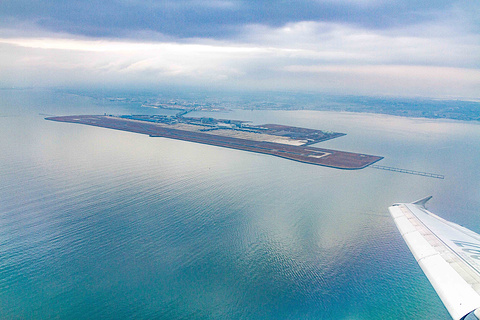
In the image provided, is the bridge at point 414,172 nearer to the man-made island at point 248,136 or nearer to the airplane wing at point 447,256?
the man-made island at point 248,136

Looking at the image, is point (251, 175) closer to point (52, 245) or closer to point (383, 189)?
point (383, 189)

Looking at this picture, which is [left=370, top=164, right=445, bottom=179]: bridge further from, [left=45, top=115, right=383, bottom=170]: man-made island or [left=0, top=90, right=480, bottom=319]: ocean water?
[left=45, top=115, right=383, bottom=170]: man-made island

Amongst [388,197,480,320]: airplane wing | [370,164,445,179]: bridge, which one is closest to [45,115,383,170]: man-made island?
[370,164,445,179]: bridge

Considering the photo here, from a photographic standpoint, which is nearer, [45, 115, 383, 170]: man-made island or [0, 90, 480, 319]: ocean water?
[0, 90, 480, 319]: ocean water

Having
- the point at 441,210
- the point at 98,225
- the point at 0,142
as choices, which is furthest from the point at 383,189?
the point at 0,142

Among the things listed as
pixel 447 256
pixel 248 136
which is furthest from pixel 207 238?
pixel 248 136

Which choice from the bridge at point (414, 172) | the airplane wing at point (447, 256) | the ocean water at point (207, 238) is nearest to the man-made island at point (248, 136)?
the bridge at point (414, 172)

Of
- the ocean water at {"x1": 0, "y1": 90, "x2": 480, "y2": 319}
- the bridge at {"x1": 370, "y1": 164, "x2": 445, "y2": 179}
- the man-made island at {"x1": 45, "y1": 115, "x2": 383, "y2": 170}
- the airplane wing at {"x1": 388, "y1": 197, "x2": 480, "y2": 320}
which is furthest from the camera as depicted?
the man-made island at {"x1": 45, "y1": 115, "x2": 383, "y2": 170}
